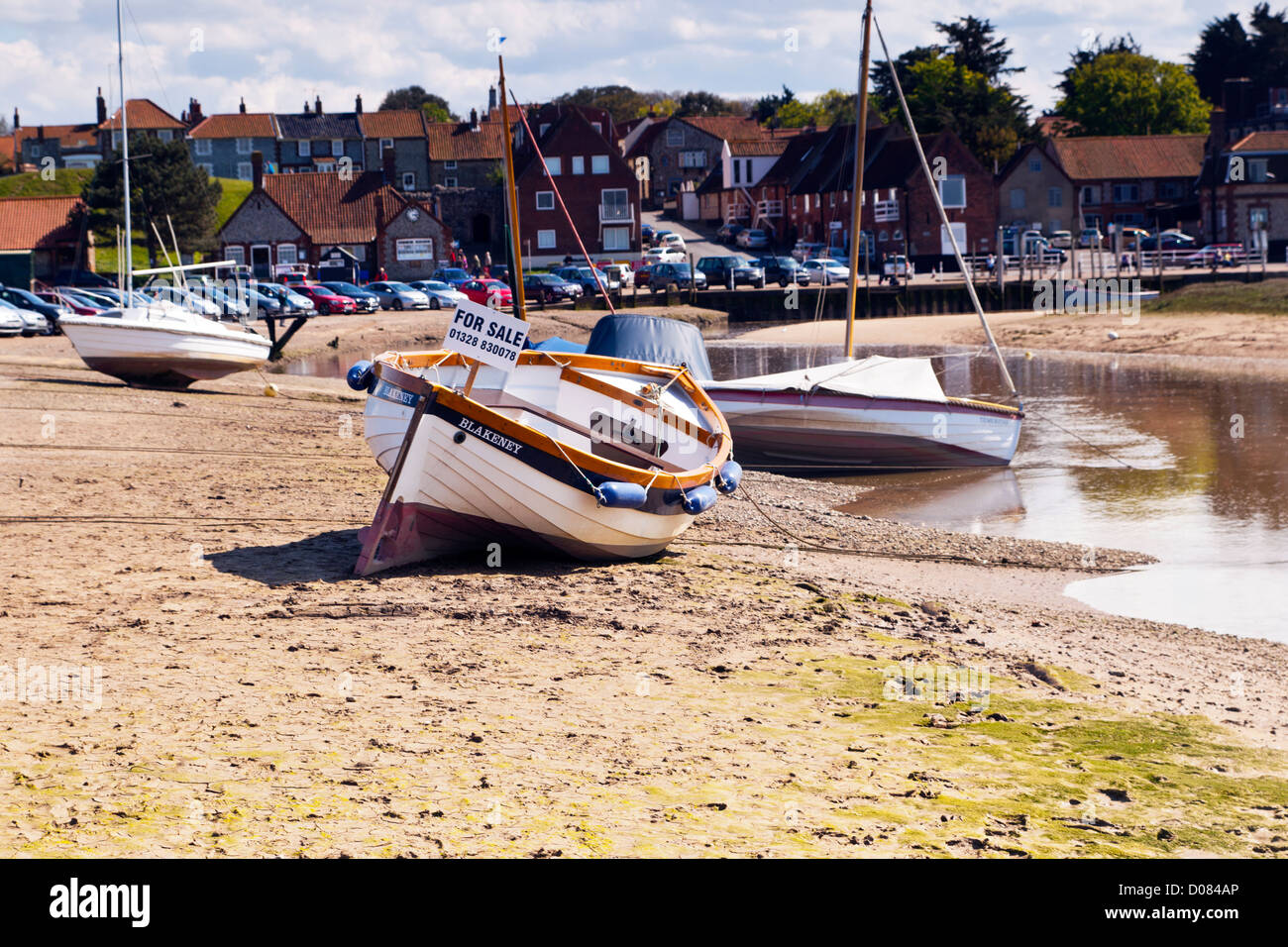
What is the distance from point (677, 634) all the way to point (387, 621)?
2412 millimetres

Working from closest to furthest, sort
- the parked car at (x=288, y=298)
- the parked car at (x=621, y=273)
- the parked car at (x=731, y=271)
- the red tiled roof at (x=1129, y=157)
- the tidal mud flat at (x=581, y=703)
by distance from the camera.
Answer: the tidal mud flat at (x=581, y=703), the parked car at (x=288, y=298), the parked car at (x=731, y=271), the parked car at (x=621, y=273), the red tiled roof at (x=1129, y=157)

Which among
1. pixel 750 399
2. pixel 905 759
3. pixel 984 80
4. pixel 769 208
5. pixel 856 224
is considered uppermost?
pixel 984 80

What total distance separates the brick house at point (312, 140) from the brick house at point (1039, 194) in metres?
55.2

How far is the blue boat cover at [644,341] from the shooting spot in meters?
23.0

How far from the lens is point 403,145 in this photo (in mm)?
112312

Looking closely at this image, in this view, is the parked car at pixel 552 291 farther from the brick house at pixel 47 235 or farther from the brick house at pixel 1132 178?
the brick house at pixel 1132 178

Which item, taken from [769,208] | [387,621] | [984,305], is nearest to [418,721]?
[387,621]

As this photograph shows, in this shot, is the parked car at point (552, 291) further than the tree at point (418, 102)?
No

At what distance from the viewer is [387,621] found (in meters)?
11.0

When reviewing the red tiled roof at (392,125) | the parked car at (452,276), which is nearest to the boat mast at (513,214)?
the parked car at (452,276)

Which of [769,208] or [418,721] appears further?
[769,208]

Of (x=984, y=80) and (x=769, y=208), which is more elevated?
(x=984, y=80)

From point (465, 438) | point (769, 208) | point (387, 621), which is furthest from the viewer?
point (769, 208)

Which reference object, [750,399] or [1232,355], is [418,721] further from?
[1232,355]
